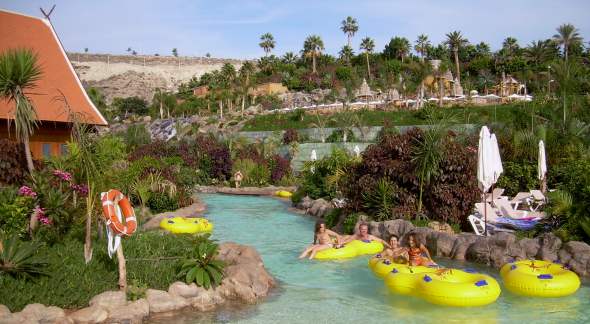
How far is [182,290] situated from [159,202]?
9.33 metres

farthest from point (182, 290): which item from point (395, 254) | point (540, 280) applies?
point (540, 280)

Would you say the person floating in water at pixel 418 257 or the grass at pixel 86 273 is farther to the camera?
the person floating in water at pixel 418 257

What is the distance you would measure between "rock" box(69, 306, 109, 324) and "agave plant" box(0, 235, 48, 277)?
787 mm

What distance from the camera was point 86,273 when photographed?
7.01 meters

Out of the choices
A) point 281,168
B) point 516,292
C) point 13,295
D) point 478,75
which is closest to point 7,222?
point 13,295

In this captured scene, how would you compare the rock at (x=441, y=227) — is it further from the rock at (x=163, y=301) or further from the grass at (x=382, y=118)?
the grass at (x=382, y=118)

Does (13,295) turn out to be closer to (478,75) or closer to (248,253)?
(248,253)

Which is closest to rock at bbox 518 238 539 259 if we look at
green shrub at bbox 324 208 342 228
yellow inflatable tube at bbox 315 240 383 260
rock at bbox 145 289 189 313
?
yellow inflatable tube at bbox 315 240 383 260

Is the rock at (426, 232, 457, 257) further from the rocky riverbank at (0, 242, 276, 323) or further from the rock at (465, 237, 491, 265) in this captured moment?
the rocky riverbank at (0, 242, 276, 323)

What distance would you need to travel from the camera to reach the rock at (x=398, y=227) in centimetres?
1131

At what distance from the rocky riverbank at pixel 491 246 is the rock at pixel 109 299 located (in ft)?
19.9

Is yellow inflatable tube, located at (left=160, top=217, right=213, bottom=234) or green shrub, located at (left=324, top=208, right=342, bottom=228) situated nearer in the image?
yellow inflatable tube, located at (left=160, top=217, right=213, bottom=234)

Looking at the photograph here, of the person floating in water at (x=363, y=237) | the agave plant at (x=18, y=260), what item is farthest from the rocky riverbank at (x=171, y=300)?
the person floating in water at (x=363, y=237)

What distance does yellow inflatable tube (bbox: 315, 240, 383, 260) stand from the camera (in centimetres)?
1045
